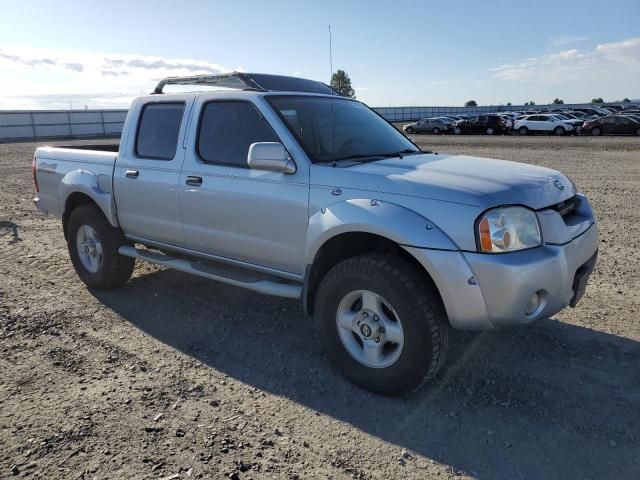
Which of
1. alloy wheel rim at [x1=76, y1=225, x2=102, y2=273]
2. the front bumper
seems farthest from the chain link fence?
the front bumper

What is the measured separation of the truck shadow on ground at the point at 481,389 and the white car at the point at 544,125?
108ft

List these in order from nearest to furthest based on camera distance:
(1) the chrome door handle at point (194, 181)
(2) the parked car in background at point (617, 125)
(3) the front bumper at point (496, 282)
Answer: (3) the front bumper at point (496, 282) < (1) the chrome door handle at point (194, 181) < (2) the parked car in background at point (617, 125)

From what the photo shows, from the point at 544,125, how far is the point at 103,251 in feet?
112

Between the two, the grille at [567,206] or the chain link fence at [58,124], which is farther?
the chain link fence at [58,124]

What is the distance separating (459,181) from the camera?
10.9ft

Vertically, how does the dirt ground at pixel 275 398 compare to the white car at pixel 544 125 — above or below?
below

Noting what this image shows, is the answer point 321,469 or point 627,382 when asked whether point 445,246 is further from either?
point 627,382

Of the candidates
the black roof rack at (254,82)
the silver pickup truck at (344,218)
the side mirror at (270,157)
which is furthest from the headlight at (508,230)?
the black roof rack at (254,82)

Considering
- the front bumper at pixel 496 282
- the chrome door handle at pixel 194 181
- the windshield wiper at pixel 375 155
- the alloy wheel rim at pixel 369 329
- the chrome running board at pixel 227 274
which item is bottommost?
the alloy wheel rim at pixel 369 329

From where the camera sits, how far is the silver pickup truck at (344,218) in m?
3.11

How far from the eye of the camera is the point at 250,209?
4.02 metres

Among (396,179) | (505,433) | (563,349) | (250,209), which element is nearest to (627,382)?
(563,349)

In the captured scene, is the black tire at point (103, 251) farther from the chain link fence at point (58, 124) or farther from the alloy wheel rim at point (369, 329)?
the chain link fence at point (58, 124)

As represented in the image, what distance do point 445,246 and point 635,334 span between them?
2.25 meters
